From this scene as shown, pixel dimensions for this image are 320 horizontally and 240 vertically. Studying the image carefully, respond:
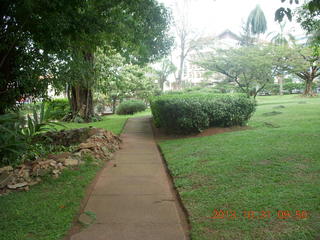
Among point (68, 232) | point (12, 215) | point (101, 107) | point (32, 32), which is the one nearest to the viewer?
point (68, 232)

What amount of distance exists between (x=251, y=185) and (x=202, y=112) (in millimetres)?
3922

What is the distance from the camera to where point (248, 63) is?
12.5 meters

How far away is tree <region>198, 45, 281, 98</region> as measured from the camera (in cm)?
1258

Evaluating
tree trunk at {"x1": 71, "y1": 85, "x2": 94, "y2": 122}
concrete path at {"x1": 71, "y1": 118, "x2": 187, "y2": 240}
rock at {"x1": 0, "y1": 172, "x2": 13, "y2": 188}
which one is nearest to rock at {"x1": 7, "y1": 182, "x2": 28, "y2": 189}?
rock at {"x1": 0, "y1": 172, "x2": 13, "y2": 188}

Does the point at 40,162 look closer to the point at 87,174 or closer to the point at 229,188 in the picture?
the point at 87,174

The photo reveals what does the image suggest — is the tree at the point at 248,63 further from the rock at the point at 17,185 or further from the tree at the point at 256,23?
the tree at the point at 256,23

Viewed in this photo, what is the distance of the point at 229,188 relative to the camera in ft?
10.5

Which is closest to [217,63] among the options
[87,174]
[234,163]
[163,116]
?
[163,116]

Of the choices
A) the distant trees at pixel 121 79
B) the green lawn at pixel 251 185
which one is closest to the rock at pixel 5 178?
the green lawn at pixel 251 185

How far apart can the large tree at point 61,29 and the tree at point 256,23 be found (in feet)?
104

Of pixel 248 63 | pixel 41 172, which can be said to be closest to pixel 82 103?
pixel 248 63

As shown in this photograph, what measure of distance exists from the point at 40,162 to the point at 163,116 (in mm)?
4024

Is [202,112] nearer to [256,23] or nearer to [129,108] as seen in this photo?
[129,108]

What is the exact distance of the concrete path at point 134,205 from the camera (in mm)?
2342
